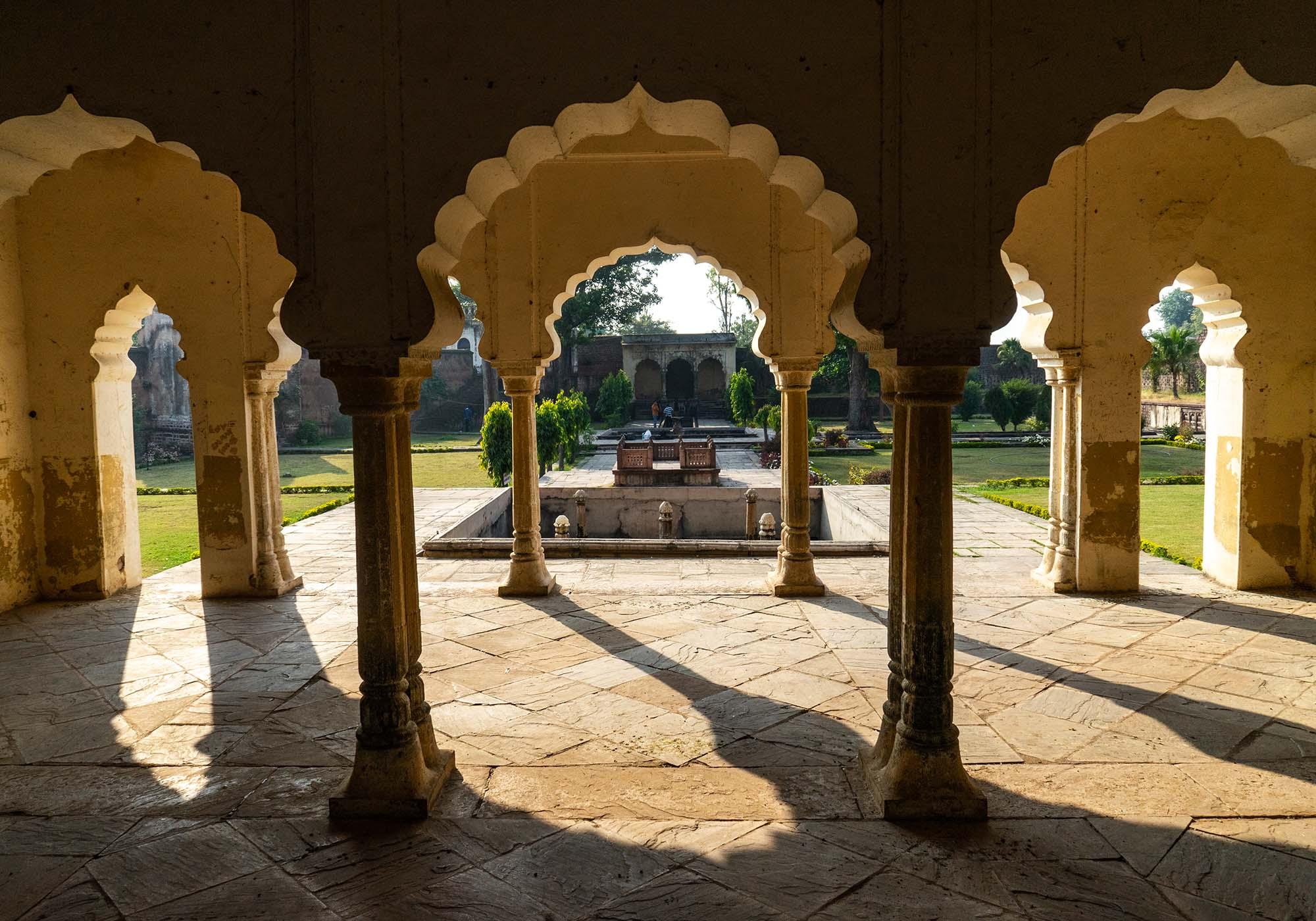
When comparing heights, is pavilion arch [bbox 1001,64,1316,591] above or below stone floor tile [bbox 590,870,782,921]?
above

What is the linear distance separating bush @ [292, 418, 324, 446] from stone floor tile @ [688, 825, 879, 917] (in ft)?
94.5

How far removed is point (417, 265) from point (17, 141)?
1.96 meters

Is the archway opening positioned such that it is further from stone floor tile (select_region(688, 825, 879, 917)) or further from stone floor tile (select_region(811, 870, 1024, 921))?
stone floor tile (select_region(811, 870, 1024, 921))

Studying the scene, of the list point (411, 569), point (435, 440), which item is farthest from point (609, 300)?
point (411, 569)

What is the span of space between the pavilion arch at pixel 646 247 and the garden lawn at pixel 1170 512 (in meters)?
4.65

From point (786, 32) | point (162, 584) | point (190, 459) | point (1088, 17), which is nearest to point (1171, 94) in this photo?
point (1088, 17)

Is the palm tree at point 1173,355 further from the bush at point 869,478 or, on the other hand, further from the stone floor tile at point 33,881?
the stone floor tile at point 33,881

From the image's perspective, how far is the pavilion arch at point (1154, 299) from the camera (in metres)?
6.79

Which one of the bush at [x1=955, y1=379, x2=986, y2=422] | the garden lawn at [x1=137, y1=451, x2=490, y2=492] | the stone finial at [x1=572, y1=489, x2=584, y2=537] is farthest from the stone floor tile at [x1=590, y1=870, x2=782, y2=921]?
the bush at [x1=955, y1=379, x2=986, y2=422]

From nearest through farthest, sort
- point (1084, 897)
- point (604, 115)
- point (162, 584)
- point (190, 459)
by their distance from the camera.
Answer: point (1084, 897)
point (604, 115)
point (162, 584)
point (190, 459)

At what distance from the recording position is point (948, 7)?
344 cm

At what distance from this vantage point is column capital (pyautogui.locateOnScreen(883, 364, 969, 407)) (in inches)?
139

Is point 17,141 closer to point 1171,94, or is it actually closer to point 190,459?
point 1171,94

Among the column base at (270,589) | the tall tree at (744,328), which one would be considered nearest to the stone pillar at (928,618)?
the column base at (270,589)
